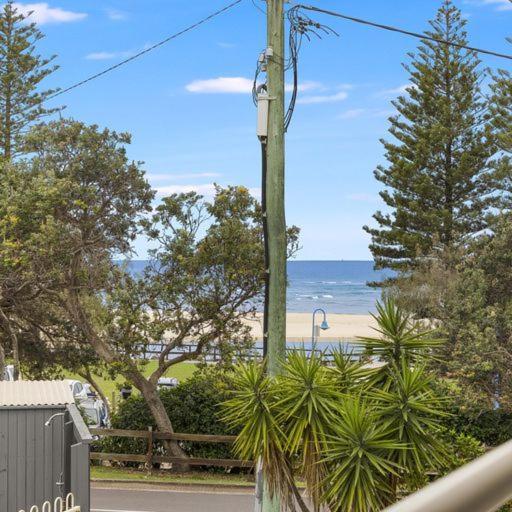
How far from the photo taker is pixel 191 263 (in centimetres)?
1770

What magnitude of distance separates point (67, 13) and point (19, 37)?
276cm

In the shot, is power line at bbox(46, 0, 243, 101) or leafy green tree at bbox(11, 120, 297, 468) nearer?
power line at bbox(46, 0, 243, 101)

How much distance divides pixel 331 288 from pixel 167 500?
100m

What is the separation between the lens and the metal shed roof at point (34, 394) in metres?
10.1

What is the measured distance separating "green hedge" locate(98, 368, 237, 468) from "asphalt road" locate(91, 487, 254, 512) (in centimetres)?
241

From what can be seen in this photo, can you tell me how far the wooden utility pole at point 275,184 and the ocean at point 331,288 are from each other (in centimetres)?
5025

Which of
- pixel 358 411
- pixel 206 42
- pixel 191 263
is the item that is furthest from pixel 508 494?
pixel 206 42

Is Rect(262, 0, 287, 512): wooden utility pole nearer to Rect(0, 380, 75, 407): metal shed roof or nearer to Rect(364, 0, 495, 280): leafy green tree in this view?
Rect(0, 380, 75, 407): metal shed roof

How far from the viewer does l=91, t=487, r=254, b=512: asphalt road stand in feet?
49.4

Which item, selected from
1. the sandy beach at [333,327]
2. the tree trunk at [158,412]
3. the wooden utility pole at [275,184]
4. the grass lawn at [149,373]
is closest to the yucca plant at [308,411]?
the wooden utility pole at [275,184]

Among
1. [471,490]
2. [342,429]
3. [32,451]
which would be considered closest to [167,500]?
[32,451]

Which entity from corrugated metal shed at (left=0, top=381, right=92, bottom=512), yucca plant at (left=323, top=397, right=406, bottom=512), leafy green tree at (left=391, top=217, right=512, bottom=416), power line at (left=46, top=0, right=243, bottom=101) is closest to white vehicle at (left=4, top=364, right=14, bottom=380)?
power line at (left=46, top=0, right=243, bottom=101)

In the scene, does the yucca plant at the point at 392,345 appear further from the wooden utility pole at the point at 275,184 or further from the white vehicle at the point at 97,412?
the white vehicle at the point at 97,412

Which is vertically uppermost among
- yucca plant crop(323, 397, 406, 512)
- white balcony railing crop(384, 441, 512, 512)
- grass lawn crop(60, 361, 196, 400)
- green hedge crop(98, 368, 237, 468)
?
white balcony railing crop(384, 441, 512, 512)
